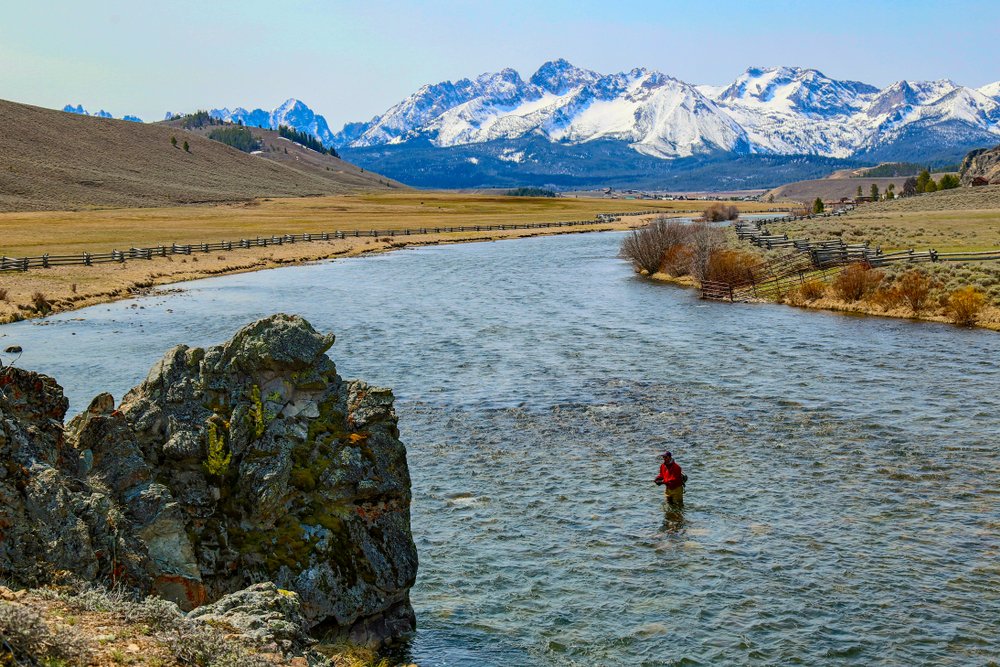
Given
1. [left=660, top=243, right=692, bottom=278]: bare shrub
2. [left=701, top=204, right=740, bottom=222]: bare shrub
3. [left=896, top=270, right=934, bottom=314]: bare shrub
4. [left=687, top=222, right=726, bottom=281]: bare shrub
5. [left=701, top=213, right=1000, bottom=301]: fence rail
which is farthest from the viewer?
[left=701, top=204, right=740, bottom=222]: bare shrub

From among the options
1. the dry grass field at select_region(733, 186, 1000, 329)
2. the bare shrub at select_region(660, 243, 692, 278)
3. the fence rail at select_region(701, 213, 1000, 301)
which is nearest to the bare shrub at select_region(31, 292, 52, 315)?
the fence rail at select_region(701, 213, 1000, 301)

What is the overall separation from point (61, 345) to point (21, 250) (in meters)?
53.4

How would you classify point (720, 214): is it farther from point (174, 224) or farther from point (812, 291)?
point (812, 291)

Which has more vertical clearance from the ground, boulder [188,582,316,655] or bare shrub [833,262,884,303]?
bare shrub [833,262,884,303]

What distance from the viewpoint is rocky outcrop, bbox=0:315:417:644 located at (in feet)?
37.2

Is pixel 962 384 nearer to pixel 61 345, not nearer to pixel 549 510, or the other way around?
pixel 549 510

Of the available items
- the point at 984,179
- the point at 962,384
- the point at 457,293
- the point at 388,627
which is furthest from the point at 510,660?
the point at 984,179

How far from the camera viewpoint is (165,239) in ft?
367

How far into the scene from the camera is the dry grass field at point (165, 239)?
63.5 metres

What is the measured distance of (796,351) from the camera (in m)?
41.8

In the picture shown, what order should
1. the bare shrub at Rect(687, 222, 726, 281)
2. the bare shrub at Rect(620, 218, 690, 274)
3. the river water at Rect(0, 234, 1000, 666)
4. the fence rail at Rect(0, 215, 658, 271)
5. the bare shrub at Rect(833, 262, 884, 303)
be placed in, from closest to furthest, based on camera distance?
the river water at Rect(0, 234, 1000, 666) → the bare shrub at Rect(833, 262, 884, 303) → the bare shrub at Rect(687, 222, 726, 281) → the fence rail at Rect(0, 215, 658, 271) → the bare shrub at Rect(620, 218, 690, 274)

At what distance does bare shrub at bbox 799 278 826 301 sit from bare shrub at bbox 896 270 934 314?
4758 mm

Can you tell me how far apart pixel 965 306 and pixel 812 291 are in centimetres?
1137

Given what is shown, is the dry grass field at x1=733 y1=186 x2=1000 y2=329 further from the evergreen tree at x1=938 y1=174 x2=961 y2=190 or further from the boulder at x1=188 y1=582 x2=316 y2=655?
the boulder at x1=188 y1=582 x2=316 y2=655
